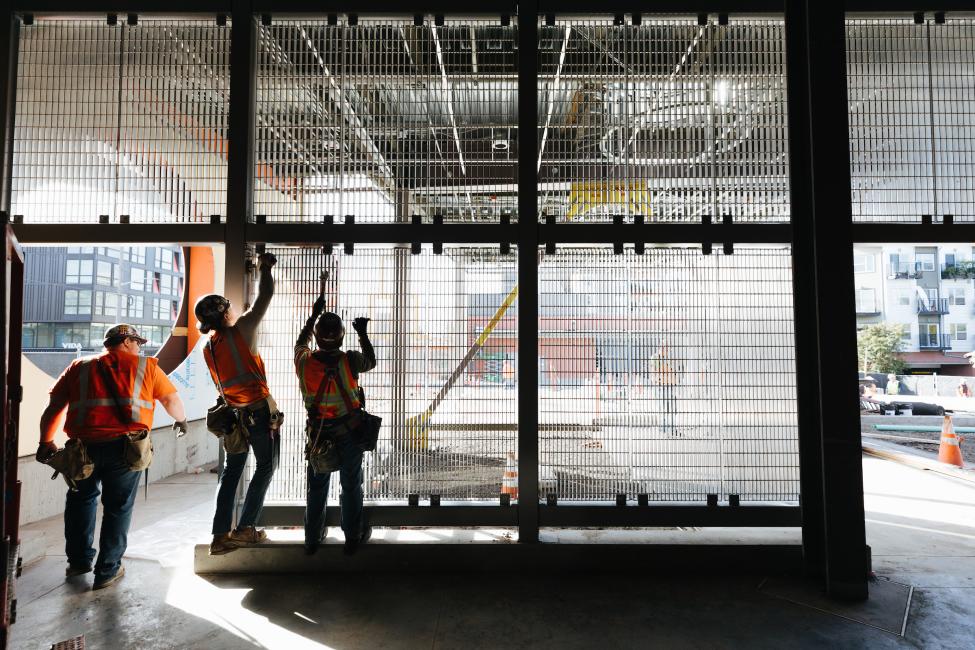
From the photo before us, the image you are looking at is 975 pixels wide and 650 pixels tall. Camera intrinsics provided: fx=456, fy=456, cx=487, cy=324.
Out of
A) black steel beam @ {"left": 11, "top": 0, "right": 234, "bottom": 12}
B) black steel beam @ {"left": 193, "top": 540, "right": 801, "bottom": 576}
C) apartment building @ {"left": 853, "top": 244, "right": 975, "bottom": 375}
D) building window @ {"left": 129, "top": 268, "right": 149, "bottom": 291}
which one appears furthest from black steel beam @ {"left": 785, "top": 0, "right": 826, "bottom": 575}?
apartment building @ {"left": 853, "top": 244, "right": 975, "bottom": 375}

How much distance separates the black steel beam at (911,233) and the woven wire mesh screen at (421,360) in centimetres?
303

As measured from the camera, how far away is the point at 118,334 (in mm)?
3635

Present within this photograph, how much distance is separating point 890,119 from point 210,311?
590 cm

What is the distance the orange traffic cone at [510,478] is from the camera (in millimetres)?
3939

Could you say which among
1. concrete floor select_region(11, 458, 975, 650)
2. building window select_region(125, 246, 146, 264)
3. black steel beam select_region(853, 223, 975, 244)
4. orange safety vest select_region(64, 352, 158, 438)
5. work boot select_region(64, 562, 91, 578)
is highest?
building window select_region(125, 246, 146, 264)

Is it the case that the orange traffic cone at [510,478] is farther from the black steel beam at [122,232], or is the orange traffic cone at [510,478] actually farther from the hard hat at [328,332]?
the black steel beam at [122,232]

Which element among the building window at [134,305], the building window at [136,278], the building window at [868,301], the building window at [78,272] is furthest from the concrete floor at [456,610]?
the building window at [868,301]

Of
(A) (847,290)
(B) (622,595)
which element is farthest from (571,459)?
(A) (847,290)

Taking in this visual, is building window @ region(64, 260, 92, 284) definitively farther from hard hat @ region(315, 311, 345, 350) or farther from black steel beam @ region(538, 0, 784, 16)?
black steel beam @ region(538, 0, 784, 16)

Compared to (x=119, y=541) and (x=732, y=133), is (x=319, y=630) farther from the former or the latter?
(x=732, y=133)

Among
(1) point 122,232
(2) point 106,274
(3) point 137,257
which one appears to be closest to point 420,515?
(1) point 122,232

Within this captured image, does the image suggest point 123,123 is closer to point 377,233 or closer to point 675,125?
point 377,233

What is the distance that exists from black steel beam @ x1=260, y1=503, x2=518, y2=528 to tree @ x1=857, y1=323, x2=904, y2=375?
34826 millimetres

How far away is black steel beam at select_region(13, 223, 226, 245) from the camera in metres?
3.91
